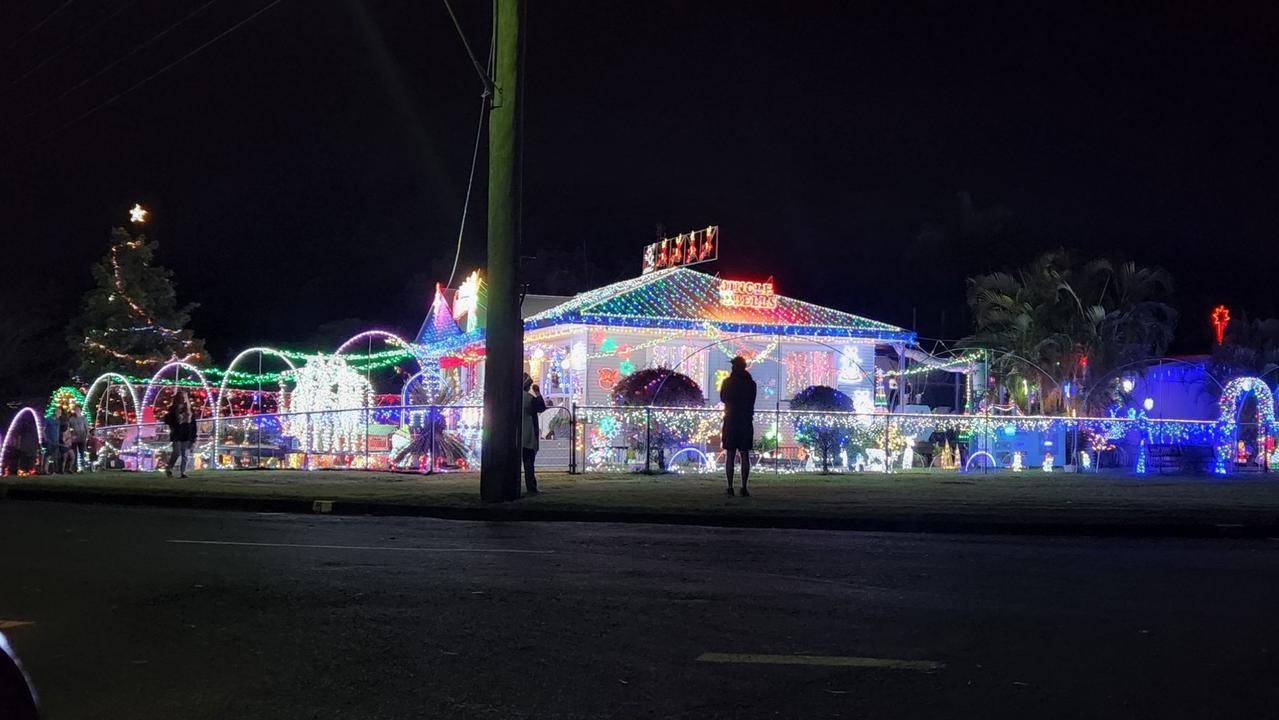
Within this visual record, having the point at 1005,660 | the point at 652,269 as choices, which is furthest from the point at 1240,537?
the point at 652,269

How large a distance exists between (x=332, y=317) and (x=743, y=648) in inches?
2716

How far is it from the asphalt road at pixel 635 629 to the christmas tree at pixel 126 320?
44295 mm

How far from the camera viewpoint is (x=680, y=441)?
24.3m

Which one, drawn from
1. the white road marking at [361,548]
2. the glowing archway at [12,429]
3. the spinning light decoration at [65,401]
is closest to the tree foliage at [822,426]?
the white road marking at [361,548]

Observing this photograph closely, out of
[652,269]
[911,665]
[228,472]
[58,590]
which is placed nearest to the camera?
[911,665]

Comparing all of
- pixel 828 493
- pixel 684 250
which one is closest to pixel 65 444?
pixel 684 250

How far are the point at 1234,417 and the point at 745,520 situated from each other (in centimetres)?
1937

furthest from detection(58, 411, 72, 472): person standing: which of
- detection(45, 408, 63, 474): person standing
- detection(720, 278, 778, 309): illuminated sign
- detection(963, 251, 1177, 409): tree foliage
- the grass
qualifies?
detection(963, 251, 1177, 409): tree foliage

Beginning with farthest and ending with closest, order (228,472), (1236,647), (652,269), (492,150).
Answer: (652,269) < (228,472) < (492,150) < (1236,647)

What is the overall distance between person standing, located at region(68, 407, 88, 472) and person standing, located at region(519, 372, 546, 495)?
48.9ft

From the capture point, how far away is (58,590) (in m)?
8.46

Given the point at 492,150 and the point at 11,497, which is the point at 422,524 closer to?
the point at 492,150

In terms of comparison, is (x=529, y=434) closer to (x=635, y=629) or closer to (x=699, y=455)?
(x=699, y=455)

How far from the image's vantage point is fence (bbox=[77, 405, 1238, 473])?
23953 mm
